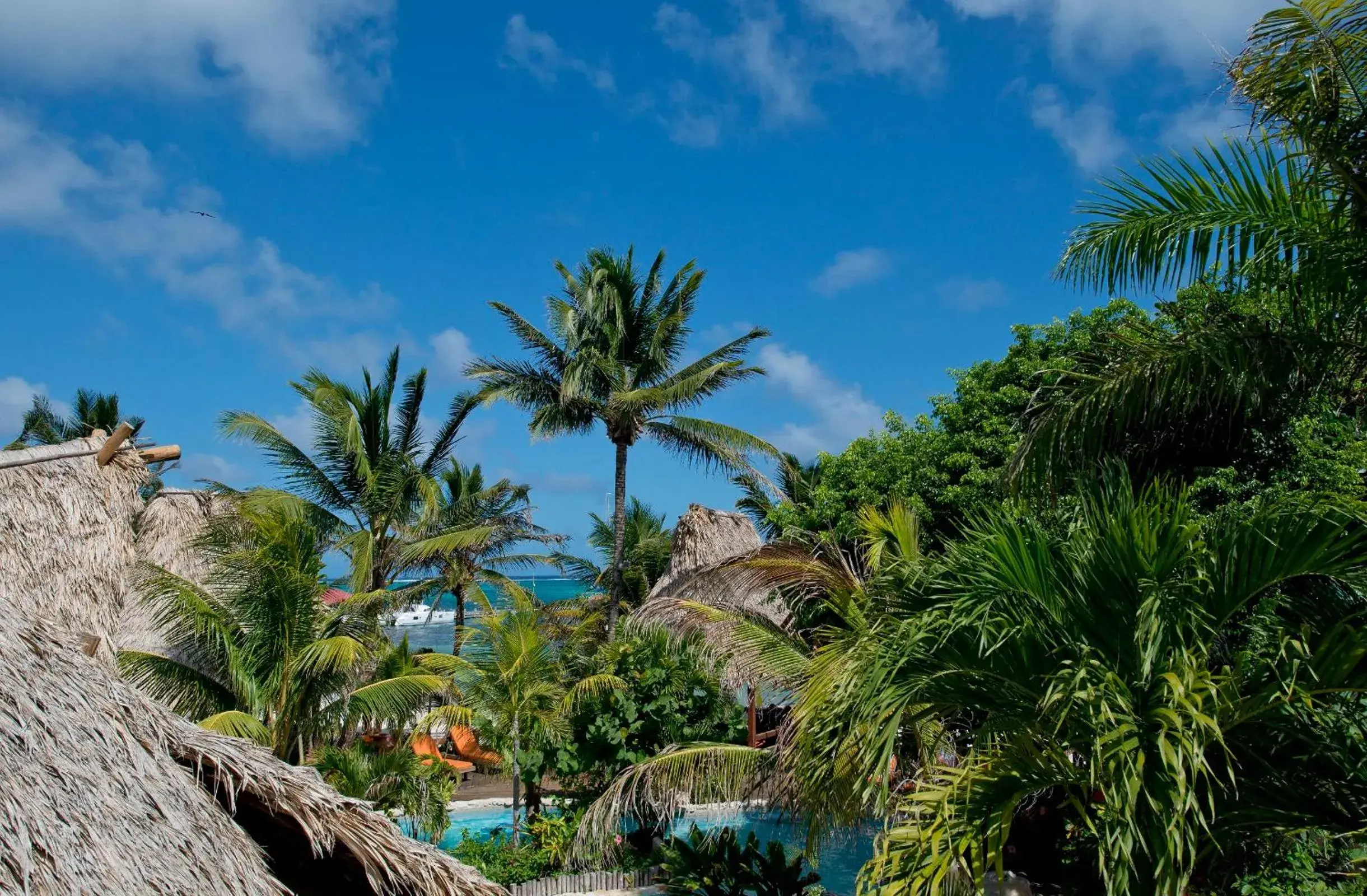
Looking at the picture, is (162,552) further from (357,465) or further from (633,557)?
(633,557)

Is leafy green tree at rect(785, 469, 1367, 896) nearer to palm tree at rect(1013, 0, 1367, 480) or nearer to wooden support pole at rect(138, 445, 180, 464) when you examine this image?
palm tree at rect(1013, 0, 1367, 480)

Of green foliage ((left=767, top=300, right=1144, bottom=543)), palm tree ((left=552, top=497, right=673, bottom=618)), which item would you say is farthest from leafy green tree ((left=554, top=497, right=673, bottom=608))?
green foliage ((left=767, top=300, right=1144, bottom=543))

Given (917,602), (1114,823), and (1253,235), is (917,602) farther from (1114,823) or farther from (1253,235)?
(1253,235)

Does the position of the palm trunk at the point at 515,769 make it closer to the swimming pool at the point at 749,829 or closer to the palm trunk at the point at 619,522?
the swimming pool at the point at 749,829

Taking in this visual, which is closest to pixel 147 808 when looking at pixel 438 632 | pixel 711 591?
pixel 711 591

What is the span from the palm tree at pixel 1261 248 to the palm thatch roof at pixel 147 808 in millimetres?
4419

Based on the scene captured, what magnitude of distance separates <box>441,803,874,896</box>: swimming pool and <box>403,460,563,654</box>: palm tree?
5.29 metres

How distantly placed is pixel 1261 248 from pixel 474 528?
18027 millimetres

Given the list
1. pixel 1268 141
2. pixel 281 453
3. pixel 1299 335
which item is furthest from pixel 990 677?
pixel 281 453

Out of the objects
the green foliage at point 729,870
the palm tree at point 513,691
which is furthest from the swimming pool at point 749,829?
the green foliage at point 729,870

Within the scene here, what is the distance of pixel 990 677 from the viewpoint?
4691 mm

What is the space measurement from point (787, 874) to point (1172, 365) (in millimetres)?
6085

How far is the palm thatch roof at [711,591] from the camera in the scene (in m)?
10.1

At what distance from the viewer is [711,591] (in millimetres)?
11625
